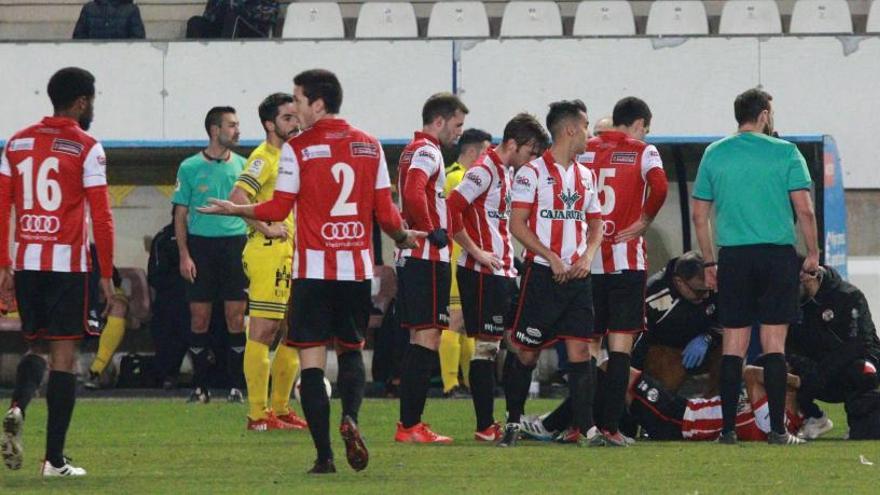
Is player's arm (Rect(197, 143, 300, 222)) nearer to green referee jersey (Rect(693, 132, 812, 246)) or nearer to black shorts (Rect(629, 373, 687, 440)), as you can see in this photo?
green referee jersey (Rect(693, 132, 812, 246))

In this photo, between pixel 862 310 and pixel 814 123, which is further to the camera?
pixel 814 123

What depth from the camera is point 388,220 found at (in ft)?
27.2

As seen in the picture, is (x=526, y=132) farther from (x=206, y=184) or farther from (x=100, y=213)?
(x=206, y=184)

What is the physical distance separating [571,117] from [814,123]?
266 inches

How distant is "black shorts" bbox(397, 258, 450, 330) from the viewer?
10.1 meters

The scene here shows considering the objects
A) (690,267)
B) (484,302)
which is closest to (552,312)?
(484,302)

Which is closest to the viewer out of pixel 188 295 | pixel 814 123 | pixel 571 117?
pixel 571 117

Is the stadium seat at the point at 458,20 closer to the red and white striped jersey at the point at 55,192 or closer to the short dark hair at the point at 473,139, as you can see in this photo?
the short dark hair at the point at 473,139

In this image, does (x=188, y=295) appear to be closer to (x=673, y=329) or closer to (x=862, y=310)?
(x=673, y=329)

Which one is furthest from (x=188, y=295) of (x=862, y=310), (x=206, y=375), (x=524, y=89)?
(x=862, y=310)

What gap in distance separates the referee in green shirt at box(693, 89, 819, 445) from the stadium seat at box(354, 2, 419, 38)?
9.00 meters

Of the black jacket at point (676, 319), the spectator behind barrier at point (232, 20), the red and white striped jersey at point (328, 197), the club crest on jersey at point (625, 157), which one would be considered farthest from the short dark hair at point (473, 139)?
the spectator behind barrier at point (232, 20)

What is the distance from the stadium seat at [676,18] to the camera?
61.1 feet

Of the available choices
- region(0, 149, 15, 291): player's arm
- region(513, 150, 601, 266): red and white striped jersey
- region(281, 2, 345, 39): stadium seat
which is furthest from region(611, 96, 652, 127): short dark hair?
region(281, 2, 345, 39): stadium seat
